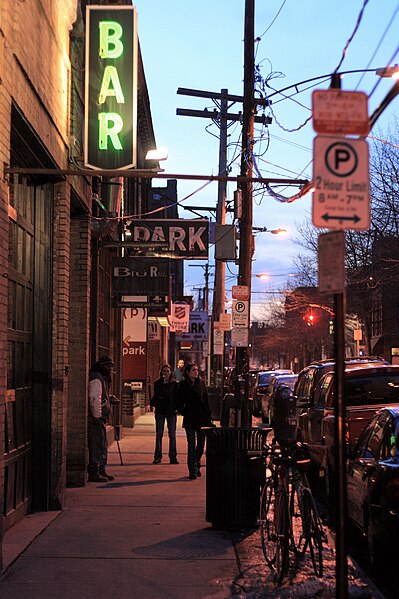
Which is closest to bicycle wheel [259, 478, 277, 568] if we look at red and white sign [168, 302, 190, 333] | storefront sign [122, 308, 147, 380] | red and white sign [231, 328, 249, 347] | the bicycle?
the bicycle

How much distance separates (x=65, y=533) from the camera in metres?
9.18

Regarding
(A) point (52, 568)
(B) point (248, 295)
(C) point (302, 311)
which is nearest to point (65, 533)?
(A) point (52, 568)

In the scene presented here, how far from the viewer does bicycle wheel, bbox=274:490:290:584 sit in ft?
23.8

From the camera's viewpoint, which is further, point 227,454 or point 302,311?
point 302,311

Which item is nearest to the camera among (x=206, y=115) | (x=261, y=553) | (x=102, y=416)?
(x=261, y=553)

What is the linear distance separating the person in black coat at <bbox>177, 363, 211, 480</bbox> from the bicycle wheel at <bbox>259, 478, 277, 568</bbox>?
546cm

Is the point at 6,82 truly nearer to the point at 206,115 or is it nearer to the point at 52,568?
the point at 52,568

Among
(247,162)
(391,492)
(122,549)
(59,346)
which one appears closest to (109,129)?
(59,346)

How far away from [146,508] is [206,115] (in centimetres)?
1695

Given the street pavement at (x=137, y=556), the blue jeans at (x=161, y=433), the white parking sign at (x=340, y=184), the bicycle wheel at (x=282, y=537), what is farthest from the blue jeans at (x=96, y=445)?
the white parking sign at (x=340, y=184)

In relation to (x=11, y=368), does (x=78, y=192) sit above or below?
above

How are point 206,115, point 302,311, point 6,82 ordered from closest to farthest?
1. point 6,82
2. point 206,115
3. point 302,311

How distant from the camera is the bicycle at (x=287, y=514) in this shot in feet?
24.0

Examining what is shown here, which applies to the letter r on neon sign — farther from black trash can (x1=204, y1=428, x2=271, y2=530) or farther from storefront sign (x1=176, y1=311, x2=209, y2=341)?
storefront sign (x1=176, y1=311, x2=209, y2=341)
